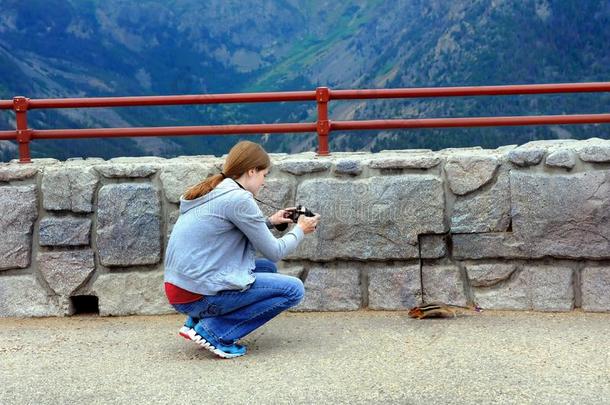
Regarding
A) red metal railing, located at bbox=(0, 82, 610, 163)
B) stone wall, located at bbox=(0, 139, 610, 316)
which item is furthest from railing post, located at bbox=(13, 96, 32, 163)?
stone wall, located at bbox=(0, 139, 610, 316)

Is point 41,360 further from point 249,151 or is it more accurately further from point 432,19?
point 432,19

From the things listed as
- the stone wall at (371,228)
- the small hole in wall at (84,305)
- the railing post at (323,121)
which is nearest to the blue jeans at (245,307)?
the stone wall at (371,228)

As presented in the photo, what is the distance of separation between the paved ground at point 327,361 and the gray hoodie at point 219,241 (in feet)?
1.42

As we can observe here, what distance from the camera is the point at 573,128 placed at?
84.6 meters

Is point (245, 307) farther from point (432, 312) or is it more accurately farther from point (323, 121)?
point (323, 121)

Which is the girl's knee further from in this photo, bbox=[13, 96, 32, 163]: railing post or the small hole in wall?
bbox=[13, 96, 32, 163]: railing post

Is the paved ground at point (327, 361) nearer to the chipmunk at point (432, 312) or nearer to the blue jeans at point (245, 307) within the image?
the chipmunk at point (432, 312)

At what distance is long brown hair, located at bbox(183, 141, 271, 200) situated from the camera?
440 centimetres

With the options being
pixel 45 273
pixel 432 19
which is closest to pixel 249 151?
pixel 45 273

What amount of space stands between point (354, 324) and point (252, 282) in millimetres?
1013

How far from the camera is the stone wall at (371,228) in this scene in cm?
540

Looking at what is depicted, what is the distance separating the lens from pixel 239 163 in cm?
440

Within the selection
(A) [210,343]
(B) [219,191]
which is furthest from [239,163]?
(A) [210,343]

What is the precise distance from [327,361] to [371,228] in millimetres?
1272
